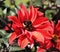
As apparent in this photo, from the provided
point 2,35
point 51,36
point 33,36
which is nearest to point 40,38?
point 33,36

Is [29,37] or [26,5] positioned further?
[26,5]

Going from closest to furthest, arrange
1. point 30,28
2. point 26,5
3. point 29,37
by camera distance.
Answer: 1. point 29,37
2. point 30,28
3. point 26,5

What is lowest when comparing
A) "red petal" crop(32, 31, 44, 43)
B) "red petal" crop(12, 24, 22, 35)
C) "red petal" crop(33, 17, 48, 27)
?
"red petal" crop(32, 31, 44, 43)

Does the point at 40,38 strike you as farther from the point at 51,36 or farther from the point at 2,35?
the point at 2,35

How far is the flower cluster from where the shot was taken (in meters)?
1.39

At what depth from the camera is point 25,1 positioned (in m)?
1.75

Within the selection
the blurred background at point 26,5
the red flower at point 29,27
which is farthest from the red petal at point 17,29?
the blurred background at point 26,5

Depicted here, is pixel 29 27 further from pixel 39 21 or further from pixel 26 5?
pixel 26 5

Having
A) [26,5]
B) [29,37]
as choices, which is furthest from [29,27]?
[26,5]

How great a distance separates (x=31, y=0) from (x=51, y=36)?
31 cm

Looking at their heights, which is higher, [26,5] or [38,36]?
[26,5]

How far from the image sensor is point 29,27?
1471 mm

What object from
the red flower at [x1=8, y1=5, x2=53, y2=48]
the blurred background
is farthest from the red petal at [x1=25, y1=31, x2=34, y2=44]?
the blurred background

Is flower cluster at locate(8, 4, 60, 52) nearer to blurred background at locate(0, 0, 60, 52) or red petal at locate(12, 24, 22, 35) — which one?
red petal at locate(12, 24, 22, 35)
